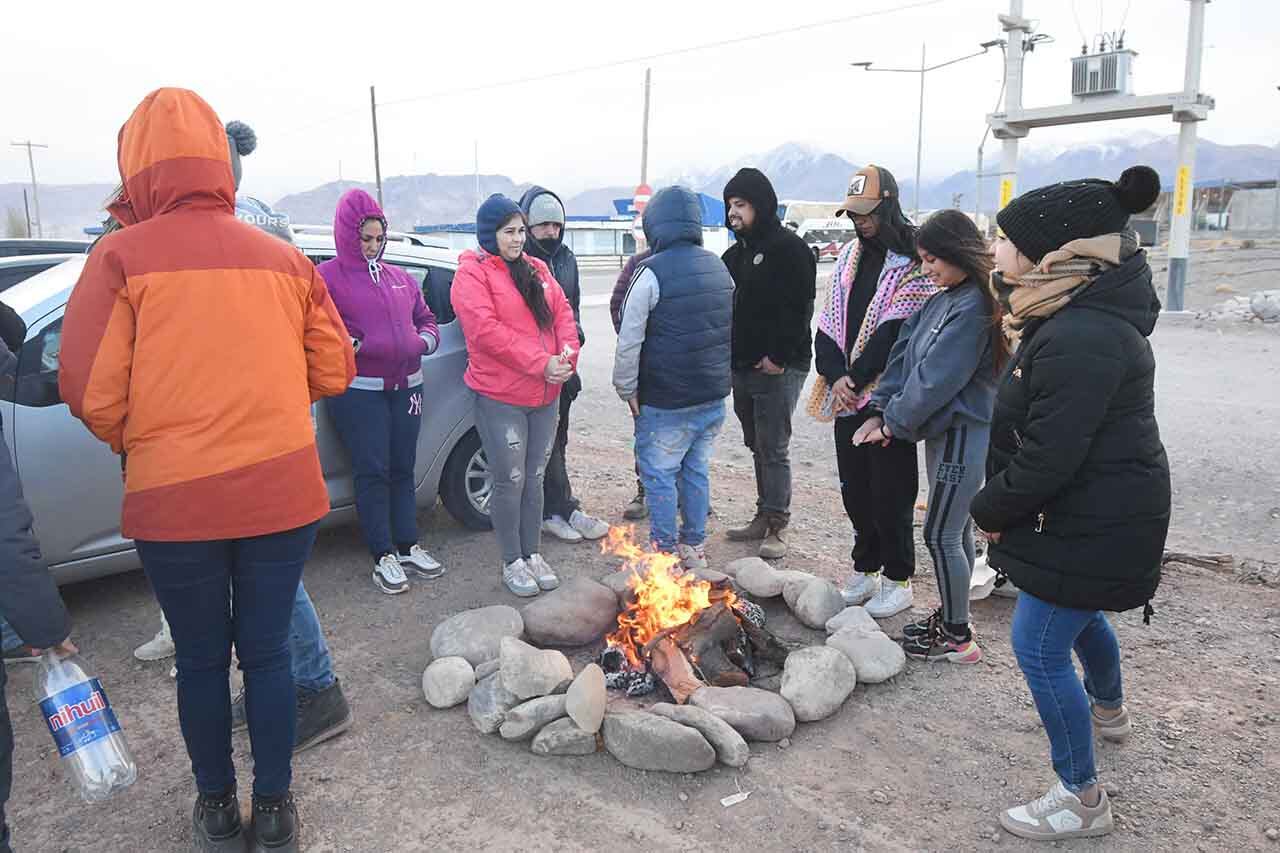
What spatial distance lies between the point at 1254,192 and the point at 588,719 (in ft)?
174

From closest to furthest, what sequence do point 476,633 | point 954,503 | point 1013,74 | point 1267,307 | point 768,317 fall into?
point 954,503
point 476,633
point 768,317
point 1267,307
point 1013,74

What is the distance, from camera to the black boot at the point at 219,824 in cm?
269

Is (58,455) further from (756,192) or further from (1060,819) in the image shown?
(1060,819)

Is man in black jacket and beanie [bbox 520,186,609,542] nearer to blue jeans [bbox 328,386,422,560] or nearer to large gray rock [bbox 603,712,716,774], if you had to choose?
blue jeans [bbox 328,386,422,560]

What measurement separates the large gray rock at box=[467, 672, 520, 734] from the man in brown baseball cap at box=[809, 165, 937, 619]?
6.26 feet

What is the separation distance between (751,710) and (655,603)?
90 cm

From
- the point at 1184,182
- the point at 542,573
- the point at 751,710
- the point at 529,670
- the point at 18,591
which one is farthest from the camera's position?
the point at 1184,182

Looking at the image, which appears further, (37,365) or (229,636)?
(37,365)

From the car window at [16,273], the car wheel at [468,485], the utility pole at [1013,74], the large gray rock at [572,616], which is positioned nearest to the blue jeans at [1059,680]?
the large gray rock at [572,616]

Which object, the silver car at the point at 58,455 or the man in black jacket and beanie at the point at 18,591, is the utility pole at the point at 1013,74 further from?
the man in black jacket and beanie at the point at 18,591

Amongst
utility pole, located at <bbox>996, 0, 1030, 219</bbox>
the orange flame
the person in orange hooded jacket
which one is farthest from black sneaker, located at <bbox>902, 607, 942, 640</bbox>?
utility pole, located at <bbox>996, 0, 1030, 219</bbox>

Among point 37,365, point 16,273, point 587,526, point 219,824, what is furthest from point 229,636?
point 16,273

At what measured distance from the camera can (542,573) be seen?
484 cm

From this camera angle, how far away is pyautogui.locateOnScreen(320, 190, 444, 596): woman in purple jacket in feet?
14.6
